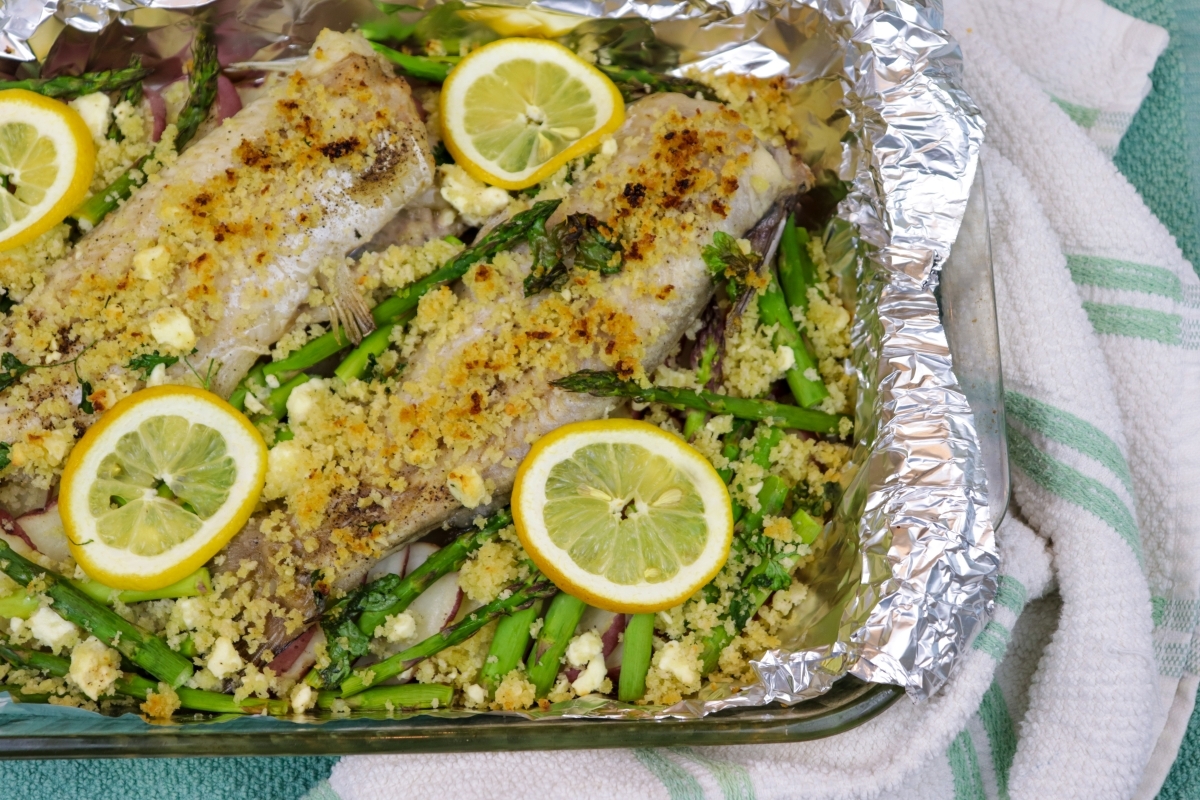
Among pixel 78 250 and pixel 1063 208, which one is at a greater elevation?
pixel 78 250

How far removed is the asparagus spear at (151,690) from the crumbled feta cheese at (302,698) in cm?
4

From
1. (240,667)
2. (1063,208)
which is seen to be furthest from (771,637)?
(1063,208)

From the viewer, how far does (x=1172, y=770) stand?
3.18m

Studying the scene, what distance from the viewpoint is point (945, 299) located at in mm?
2916

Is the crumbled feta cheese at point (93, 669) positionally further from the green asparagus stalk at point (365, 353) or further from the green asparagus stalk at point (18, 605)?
the green asparagus stalk at point (365, 353)

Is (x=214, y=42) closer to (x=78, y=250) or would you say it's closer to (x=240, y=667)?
(x=78, y=250)

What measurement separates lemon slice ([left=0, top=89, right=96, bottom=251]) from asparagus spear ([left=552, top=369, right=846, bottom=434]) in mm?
1575

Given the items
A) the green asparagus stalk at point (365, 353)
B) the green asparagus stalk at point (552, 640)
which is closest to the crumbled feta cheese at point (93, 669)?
the green asparagus stalk at point (365, 353)

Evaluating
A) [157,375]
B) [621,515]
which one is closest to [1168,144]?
[621,515]

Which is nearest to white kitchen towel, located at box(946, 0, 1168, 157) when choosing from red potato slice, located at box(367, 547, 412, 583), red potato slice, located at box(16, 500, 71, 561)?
red potato slice, located at box(367, 547, 412, 583)

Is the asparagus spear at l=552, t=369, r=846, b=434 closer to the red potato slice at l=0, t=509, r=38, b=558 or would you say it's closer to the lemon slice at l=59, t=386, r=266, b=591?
the lemon slice at l=59, t=386, r=266, b=591

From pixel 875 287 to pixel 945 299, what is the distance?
208mm

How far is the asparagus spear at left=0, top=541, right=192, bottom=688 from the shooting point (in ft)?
8.61

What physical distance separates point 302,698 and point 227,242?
4.28ft
